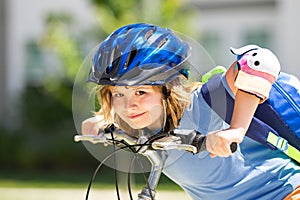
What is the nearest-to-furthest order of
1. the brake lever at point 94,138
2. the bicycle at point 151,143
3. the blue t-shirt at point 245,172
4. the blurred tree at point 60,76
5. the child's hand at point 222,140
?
1. the child's hand at point 222,140
2. the bicycle at point 151,143
3. the brake lever at point 94,138
4. the blue t-shirt at point 245,172
5. the blurred tree at point 60,76

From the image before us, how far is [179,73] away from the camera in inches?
109

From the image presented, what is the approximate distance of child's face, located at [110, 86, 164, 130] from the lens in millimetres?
2785

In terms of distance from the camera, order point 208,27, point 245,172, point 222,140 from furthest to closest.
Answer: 1. point 208,27
2. point 245,172
3. point 222,140

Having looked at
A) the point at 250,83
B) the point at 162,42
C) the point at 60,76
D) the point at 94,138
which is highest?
the point at 162,42

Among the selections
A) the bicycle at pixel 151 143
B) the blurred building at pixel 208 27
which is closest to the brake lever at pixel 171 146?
the bicycle at pixel 151 143

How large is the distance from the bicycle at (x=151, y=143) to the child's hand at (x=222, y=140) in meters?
0.05

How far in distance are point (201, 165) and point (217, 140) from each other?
494mm

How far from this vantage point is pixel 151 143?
2764mm

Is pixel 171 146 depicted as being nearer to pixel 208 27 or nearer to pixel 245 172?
pixel 245 172

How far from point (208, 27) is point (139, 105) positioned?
15.8 meters

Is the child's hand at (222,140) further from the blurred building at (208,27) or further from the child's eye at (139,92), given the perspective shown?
the blurred building at (208,27)

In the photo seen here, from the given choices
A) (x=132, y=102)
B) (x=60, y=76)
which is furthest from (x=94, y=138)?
(x=60, y=76)

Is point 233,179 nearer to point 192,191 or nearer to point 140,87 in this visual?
point 192,191

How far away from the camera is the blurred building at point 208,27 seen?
57.8 ft
